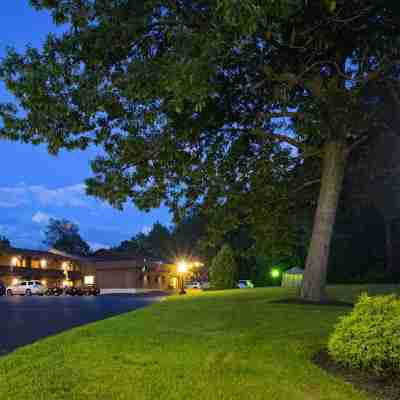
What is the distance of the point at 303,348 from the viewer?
855 cm

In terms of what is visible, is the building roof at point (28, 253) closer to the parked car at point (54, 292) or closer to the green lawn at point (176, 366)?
the parked car at point (54, 292)

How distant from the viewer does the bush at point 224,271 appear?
144 feet

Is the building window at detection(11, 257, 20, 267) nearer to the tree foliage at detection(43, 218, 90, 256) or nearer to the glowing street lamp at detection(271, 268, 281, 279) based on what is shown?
the glowing street lamp at detection(271, 268, 281, 279)

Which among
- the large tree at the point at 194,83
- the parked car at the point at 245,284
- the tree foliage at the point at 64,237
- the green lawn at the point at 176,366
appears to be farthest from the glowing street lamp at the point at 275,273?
the tree foliage at the point at 64,237

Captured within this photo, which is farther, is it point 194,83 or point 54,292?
point 54,292

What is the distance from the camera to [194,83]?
423 inches

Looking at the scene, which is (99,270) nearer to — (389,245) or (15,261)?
(15,261)

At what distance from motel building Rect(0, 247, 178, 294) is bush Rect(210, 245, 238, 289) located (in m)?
20.0

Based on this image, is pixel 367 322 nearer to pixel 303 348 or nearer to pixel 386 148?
pixel 303 348

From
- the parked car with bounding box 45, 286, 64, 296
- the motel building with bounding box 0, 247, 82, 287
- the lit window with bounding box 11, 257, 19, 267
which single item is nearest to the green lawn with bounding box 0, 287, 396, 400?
the parked car with bounding box 45, 286, 64, 296

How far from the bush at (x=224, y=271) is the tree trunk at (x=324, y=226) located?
25.0m

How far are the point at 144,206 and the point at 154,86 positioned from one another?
343 inches

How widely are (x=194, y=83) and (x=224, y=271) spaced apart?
34.6 meters

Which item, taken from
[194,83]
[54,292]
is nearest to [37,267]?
[54,292]
